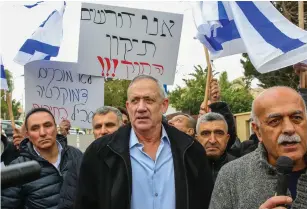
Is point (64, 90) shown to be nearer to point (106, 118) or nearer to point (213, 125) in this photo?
point (106, 118)

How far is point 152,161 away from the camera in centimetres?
279

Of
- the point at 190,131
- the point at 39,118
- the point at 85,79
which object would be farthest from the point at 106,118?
the point at 85,79

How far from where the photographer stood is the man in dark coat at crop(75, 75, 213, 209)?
2.69 m

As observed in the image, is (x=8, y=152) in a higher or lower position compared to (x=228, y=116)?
lower

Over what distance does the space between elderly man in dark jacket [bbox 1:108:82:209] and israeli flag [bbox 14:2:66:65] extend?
6.83 feet

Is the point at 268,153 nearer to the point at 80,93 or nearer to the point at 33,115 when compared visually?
the point at 33,115

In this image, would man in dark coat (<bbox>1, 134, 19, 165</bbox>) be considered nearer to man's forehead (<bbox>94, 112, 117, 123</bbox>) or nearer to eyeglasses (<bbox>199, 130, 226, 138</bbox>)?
man's forehead (<bbox>94, 112, 117, 123</bbox>)

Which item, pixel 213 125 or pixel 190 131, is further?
pixel 190 131

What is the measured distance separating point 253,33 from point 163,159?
2742 millimetres

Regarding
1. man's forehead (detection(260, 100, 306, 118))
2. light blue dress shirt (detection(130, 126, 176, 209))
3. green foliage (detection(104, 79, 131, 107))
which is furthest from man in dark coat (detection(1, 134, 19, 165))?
green foliage (detection(104, 79, 131, 107))

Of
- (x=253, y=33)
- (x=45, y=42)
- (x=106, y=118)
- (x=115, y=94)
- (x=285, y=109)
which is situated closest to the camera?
(x=285, y=109)

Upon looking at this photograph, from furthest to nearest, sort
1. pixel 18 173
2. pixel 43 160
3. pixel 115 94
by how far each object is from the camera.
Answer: pixel 115 94
pixel 43 160
pixel 18 173

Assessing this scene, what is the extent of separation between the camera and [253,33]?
516 centimetres

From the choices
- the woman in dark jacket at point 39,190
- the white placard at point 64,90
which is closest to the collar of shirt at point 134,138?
the woman in dark jacket at point 39,190
